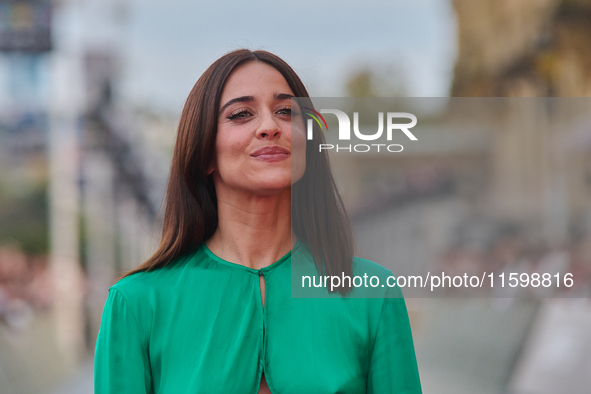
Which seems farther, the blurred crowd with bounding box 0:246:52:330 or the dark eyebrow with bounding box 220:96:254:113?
the blurred crowd with bounding box 0:246:52:330

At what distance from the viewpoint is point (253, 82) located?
7.50 ft

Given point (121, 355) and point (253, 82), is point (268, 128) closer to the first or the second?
point (253, 82)

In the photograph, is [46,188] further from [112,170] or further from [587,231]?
[587,231]

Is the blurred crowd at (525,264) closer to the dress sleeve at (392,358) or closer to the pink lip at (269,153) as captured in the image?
the dress sleeve at (392,358)

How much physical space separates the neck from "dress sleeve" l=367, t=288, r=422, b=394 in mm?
379

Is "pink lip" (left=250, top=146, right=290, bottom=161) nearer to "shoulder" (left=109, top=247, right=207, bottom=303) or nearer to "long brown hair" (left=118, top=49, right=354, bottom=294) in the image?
"long brown hair" (left=118, top=49, right=354, bottom=294)

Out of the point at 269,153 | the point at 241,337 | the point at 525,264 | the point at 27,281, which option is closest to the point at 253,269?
the point at 241,337

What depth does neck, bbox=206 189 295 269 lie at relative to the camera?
2363 millimetres

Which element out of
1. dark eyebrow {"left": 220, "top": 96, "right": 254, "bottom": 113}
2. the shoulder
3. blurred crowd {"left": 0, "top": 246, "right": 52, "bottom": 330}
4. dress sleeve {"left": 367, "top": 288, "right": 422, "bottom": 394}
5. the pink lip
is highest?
blurred crowd {"left": 0, "top": 246, "right": 52, "bottom": 330}

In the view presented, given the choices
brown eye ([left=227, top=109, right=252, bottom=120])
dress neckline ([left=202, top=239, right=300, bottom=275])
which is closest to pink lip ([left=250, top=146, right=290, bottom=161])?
brown eye ([left=227, top=109, right=252, bottom=120])

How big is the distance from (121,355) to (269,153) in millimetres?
712

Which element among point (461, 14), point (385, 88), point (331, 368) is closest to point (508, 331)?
point (331, 368)

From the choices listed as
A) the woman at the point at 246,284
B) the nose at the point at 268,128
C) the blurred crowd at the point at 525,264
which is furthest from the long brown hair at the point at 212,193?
the blurred crowd at the point at 525,264

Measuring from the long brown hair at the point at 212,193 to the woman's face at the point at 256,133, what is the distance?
0.03 metres
